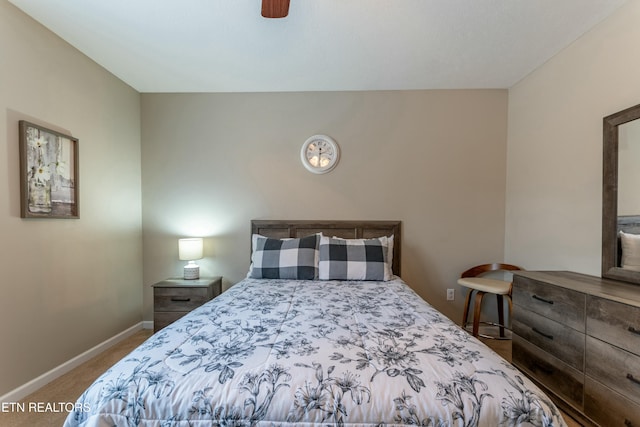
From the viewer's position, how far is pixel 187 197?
3.06 m

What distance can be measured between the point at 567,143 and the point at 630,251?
37.2 inches

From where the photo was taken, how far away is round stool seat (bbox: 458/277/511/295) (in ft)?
8.02

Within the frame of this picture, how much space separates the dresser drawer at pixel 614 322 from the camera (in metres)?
1.36

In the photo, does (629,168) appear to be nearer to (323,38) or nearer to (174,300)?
(323,38)

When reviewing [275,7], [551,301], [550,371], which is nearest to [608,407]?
[550,371]

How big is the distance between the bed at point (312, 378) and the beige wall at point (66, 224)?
1.35 meters

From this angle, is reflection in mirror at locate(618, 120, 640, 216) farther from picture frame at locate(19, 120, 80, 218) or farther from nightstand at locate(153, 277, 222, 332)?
picture frame at locate(19, 120, 80, 218)

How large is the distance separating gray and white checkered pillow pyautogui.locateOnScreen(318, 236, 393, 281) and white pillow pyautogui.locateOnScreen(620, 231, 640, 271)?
1546mm

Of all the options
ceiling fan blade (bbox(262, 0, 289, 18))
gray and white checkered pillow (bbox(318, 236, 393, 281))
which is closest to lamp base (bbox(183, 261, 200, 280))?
gray and white checkered pillow (bbox(318, 236, 393, 281))

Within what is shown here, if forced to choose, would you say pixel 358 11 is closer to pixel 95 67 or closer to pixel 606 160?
pixel 606 160

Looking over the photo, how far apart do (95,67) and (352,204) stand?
8.75 ft

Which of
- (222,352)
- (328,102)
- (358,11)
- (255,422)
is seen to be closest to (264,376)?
(255,422)

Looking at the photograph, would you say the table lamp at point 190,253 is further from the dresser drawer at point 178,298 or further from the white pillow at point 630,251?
the white pillow at point 630,251

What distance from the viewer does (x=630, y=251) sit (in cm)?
176
